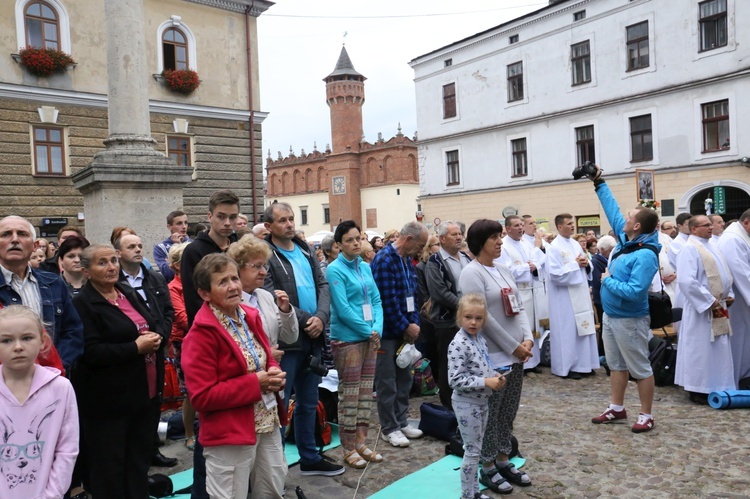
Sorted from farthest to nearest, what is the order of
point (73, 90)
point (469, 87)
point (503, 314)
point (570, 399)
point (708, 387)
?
point (469, 87)
point (73, 90)
point (570, 399)
point (708, 387)
point (503, 314)

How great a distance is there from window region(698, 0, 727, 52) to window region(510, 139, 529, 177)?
8326mm

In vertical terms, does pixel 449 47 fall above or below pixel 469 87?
above

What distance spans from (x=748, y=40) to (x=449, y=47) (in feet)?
45.5

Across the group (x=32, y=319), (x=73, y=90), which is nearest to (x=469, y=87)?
(x=73, y=90)

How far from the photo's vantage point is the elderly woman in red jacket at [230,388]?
3.13 metres

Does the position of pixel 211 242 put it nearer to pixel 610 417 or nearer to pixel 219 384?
pixel 219 384

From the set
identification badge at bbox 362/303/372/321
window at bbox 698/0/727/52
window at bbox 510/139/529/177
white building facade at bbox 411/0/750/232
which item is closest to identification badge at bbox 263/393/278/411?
identification badge at bbox 362/303/372/321

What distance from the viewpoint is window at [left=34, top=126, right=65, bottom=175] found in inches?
732

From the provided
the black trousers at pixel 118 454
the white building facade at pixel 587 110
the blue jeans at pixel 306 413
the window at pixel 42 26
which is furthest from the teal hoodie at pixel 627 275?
the window at pixel 42 26

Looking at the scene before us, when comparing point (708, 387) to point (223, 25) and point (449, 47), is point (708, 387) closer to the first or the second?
point (223, 25)

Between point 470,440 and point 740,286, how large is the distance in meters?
4.36

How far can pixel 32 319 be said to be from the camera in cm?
272

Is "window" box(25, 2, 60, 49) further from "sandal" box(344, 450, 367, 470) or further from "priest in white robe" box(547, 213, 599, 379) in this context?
"sandal" box(344, 450, 367, 470)

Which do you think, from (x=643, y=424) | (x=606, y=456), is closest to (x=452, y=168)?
(x=643, y=424)
